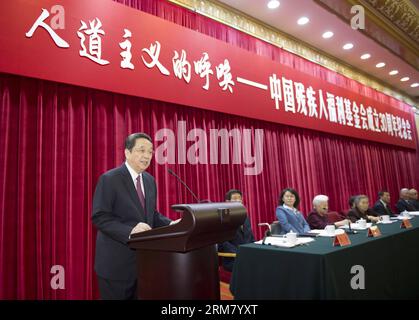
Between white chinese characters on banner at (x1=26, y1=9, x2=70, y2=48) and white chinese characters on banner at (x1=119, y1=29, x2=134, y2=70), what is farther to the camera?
white chinese characters on banner at (x1=119, y1=29, x2=134, y2=70)

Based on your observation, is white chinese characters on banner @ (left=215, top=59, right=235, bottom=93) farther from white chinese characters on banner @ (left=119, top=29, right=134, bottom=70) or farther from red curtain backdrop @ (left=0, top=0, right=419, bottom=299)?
white chinese characters on banner @ (left=119, top=29, right=134, bottom=70)

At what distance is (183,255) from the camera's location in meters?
1.07

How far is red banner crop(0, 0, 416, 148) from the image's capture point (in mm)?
1983

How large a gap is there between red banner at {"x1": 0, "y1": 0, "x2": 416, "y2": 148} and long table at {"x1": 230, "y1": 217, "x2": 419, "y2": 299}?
170cm

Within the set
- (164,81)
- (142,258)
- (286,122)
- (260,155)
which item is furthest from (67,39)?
(286,122)

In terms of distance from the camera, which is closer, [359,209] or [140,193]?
[140,193]

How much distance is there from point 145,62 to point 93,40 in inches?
18.0

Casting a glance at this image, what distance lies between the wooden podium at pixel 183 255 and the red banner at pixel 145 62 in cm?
157

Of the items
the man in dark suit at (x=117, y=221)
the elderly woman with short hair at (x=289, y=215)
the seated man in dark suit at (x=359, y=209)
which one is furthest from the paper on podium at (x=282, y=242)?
the seated man in dark suit at (x=359, y=209)

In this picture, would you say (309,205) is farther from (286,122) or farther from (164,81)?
(164,81)

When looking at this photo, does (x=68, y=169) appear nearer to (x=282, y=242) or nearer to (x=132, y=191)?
(x=132, y=191)

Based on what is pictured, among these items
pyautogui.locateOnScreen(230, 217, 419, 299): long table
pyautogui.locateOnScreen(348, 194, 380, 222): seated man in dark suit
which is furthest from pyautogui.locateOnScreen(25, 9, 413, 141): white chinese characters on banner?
pyautogui.locateOnScreen(230, 217, 419, 299): long table

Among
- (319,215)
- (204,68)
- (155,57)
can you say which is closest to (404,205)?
(319,215)

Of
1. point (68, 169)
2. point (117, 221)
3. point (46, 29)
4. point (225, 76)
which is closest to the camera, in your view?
point (117, 221)
